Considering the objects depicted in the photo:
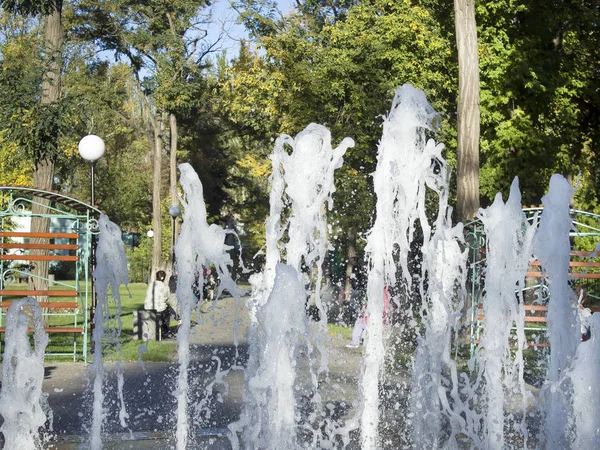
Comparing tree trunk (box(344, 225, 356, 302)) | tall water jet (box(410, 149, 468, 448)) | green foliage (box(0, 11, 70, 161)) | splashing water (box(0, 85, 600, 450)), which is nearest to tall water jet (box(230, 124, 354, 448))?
splashing water (box(0, 85, 600, 450))

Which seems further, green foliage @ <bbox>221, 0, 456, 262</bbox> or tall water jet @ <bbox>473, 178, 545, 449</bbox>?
green foliage @ <bbox>221, 0, 456, 262</bbox>

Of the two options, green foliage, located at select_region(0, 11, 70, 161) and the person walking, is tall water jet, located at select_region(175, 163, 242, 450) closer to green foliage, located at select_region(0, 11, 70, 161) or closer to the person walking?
the person walking

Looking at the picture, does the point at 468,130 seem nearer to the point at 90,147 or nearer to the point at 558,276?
the point at 90,147

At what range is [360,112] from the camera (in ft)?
78.9

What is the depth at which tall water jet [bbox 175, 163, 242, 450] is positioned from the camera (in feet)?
28.2

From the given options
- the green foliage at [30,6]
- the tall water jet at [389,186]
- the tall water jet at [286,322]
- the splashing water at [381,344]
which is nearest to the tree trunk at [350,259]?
the green foliage at [30,6]

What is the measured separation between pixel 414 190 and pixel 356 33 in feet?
50.5

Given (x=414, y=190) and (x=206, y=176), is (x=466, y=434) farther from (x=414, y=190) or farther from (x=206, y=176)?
(x=206, y=176)

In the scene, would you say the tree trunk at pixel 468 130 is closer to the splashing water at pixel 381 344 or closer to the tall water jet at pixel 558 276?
the splashing water at pixel 381 344

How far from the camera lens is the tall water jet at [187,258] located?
338 inches

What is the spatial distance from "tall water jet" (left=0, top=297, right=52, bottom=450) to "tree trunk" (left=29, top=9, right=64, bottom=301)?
11.4 metres

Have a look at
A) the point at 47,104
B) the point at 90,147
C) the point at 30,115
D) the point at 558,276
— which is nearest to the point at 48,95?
the point at 47,104

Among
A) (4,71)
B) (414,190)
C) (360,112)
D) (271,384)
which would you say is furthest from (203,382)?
(360,112)

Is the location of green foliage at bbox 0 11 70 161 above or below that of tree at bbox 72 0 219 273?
below
